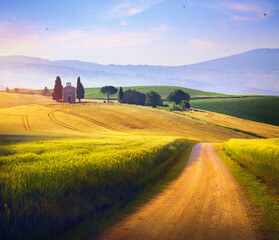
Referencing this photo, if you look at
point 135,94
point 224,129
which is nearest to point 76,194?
point 224,129

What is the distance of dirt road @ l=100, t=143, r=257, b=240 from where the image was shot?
6.35 meters

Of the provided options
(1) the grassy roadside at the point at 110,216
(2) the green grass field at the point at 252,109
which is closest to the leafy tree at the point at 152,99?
(2) the green grass field at the point at 252,109

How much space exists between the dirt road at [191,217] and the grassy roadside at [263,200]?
16.4 inches

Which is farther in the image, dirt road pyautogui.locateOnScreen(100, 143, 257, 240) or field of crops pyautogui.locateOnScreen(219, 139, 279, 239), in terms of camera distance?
field of crops pyautogui.locateOnScreen(219, 139, 279, 239)

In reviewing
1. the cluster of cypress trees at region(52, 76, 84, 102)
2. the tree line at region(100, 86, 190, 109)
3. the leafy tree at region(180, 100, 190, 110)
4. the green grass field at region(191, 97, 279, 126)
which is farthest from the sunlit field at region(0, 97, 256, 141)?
the tree line at region(100, 86, 190, 109)

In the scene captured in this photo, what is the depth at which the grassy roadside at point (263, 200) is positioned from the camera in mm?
6766

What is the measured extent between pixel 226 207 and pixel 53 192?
5716 mm

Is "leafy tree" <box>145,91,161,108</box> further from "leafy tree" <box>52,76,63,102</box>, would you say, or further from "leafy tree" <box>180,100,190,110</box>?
"leafy tree" <box>52,76,63,102</box>

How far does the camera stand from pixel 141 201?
30.5 ft

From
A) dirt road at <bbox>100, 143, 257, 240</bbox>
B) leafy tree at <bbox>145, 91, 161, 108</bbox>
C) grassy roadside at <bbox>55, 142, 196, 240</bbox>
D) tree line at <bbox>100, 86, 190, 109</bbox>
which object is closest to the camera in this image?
dirt road at <bbox>100, 143, 257, 240</bbox>

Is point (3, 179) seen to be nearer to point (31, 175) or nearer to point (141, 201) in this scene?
point (31, 175)

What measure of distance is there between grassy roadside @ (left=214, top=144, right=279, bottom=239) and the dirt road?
416 mm

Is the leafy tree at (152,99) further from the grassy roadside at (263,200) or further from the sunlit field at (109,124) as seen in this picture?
the grassy roadside at (263,200)

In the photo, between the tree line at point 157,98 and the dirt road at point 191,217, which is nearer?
the dirt road at point 191,217
